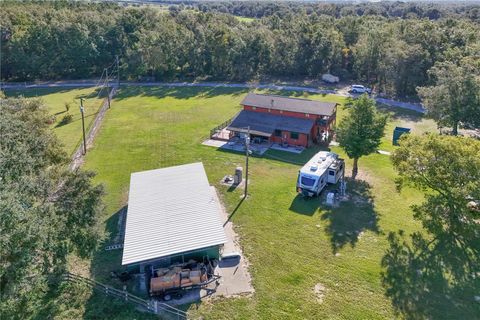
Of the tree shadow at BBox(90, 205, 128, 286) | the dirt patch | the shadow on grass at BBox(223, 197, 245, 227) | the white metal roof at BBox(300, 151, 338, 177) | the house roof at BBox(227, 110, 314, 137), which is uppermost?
the house roof at BBox(227, 110, 314, 137)

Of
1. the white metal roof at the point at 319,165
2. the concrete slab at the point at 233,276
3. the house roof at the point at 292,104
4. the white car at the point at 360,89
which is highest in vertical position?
the house roof at the point at 292,104

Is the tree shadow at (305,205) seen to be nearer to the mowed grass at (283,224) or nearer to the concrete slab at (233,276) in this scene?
the mowed grass at (283,224)

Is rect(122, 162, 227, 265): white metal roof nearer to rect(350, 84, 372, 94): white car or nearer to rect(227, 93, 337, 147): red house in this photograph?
rect(227, 93, 337, 147): red house

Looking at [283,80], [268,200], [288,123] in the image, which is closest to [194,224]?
[268,200]

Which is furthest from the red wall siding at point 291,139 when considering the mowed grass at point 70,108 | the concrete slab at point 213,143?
the mowed grass at point 70,108

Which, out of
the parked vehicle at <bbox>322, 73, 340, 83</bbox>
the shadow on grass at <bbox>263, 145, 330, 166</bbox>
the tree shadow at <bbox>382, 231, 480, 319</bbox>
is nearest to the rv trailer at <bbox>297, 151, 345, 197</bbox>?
the shadow on grass at <bbox>263, 145, 330, 166</bbox>

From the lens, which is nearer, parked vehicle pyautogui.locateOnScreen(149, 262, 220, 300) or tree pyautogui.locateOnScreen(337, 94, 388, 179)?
parked vehicle pyautogui.locateOnScreen(149, 262, 220, 300)
